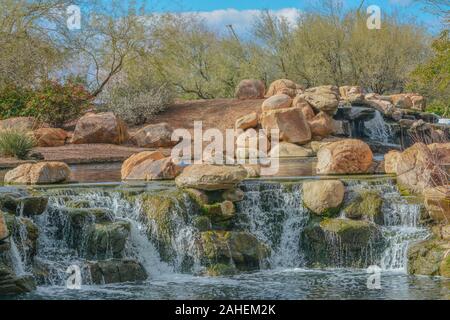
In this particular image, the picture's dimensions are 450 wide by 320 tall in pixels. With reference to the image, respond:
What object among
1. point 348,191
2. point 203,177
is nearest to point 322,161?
point 348,191

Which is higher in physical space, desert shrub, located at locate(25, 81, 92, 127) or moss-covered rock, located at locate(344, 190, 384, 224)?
desert shrub, located at locate(25, 81, 92, 127)

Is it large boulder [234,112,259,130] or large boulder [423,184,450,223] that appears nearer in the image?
large boulder [423,184,450,223]

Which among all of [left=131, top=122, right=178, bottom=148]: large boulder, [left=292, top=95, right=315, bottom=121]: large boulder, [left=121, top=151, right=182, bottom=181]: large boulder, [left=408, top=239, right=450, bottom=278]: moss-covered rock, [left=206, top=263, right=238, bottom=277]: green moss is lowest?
[left=206, top=263, right=238, bottom=277]: green moss

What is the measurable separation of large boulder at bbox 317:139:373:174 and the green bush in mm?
10194

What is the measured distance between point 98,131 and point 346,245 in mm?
10658

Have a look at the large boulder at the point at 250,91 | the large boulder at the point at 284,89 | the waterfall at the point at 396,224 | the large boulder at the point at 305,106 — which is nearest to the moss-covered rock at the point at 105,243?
the waterfall at the point at 396,224

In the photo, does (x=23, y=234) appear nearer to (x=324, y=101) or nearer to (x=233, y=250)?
(x=233, y=250)

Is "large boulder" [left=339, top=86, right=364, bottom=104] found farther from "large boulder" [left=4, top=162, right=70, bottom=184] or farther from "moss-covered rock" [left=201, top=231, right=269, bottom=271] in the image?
"moss-covered rock" [left=201, top=231, right=269, bottom=271]

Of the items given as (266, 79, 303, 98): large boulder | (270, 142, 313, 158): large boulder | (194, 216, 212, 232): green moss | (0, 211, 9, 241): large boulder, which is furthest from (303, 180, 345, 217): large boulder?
(266, 79, 303, 98): large boulder

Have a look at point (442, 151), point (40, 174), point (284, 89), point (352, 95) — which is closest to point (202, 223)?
point (40, 174)

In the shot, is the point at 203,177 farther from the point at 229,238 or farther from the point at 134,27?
the point at 134,27

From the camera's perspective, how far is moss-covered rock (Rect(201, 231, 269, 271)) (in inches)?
431

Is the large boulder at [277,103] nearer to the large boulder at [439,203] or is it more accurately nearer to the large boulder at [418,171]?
the large boulder at [418,171]

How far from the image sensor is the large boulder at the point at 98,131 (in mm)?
20453
